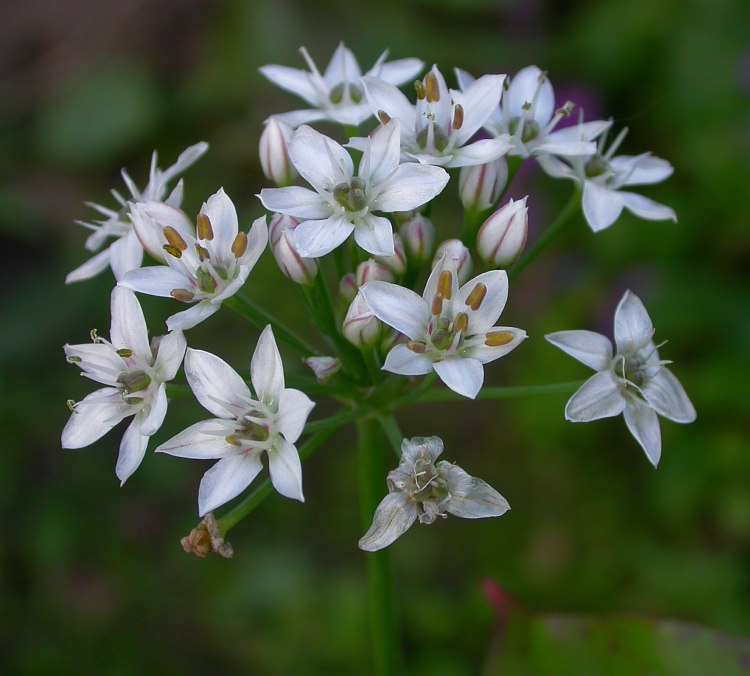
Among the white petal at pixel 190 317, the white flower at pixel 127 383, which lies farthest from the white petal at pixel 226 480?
the white petal at pixel 190 317

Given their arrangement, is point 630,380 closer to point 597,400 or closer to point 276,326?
point 597,400

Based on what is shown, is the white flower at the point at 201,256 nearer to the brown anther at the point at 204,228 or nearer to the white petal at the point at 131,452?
the brown anther at the point at 204,228

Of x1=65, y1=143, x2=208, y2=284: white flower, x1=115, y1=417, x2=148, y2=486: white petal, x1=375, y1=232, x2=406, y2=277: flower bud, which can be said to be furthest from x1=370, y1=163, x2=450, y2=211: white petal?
x1=115, y1=417, x2=148, y2=486: white petal

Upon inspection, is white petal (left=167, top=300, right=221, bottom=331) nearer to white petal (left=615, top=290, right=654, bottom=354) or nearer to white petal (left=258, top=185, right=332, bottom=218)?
white petal (left=258, top=185, right=332, bottom=218)

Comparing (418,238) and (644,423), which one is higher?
(418,238)

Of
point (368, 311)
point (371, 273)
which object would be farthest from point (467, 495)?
point (371, 273)

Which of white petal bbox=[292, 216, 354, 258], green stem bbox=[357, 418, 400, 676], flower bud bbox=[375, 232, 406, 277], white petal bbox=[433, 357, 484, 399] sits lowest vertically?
green stem bbox=[357, 418, 400, 676]
